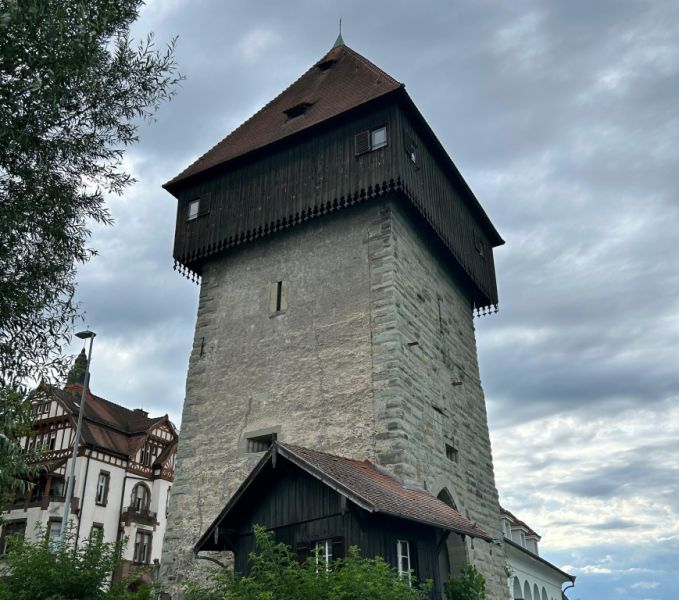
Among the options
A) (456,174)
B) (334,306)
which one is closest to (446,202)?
(456,174)

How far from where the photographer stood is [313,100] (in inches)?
641

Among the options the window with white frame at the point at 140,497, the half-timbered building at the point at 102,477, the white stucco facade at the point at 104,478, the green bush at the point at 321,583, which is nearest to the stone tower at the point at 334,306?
the green bush at the point at 321,583

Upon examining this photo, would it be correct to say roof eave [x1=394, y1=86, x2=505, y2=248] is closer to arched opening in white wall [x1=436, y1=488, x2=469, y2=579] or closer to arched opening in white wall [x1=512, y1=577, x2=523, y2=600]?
arched opening in white wall [x1=436, y1=488, x2=469, y2=579]

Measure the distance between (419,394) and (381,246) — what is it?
295cm

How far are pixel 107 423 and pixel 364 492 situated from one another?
2613cm

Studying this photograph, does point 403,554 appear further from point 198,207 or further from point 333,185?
point 198,207

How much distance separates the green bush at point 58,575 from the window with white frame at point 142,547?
871 inches

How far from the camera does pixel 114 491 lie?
30.8 metres

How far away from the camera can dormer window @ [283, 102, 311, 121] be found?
16.1 metres

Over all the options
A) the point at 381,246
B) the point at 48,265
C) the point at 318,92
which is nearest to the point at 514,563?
the point at 381,246

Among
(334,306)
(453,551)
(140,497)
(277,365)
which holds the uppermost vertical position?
(140,497)

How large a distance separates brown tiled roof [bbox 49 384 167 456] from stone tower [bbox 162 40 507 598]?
17.5m

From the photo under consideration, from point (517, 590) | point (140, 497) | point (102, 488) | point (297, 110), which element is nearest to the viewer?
point (297, 110)

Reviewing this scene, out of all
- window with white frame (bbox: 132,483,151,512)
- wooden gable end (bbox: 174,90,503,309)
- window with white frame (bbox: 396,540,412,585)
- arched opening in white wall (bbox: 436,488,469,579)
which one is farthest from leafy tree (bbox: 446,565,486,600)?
window with white frame (bbox: 132,483,151,512)
